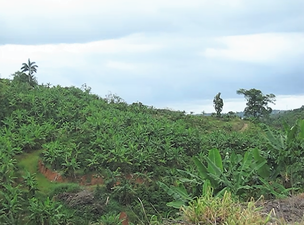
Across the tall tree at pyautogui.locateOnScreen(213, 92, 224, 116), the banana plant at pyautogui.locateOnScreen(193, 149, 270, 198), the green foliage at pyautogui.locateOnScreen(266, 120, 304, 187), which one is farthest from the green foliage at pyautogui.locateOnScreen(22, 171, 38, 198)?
the tall tree at pyautogui.locateOnScreen(213, 92, 224, 116)

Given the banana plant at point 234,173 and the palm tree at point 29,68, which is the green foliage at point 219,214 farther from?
the palm tree at point 29,68

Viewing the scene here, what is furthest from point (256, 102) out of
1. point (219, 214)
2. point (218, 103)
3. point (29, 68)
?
point (219, 214)

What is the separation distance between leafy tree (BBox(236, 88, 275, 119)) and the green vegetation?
14.7 meters

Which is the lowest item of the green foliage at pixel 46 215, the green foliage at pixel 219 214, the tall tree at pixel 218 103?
the green foliage at pixel 46 215

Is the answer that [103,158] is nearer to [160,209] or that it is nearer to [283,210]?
[160,209]

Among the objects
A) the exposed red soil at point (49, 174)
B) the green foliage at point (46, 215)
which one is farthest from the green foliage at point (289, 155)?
the exposed red soil at point (49, 174)

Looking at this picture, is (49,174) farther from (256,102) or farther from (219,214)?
(256,102)

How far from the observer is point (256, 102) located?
3039 cm

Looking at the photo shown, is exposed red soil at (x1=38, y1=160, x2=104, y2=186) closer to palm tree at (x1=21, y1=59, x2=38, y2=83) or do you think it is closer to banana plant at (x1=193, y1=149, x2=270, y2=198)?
banana plant at (x1=193, y1=149, x2=270, y2=198)

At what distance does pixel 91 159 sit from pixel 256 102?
2133 centimetres

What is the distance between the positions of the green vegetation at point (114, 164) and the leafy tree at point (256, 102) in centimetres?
1466

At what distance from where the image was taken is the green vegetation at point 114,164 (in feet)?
15.8

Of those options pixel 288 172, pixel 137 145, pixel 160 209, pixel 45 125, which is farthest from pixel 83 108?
pixel 288 172

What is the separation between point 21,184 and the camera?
10.9m
